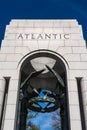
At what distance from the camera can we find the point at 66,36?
A: 1427 cm

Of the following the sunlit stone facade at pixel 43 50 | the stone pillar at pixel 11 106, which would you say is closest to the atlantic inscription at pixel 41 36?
the sunlit stone facade at pixel 43 50

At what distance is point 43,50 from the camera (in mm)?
13562

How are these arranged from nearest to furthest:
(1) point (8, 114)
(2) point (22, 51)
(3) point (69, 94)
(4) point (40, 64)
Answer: (1) point (8, 114)
(3) point (69, 94)
(2) point (22, 51)
(4) point (40, 64)

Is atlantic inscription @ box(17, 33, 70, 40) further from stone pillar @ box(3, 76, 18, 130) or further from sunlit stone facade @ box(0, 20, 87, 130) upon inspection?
stone pillar @ box(3, 76, 18, 130)

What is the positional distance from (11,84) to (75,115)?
14.2 feet

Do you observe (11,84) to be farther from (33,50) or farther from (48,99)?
(48,99)

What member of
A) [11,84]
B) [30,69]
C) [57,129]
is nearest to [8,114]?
[11,84]

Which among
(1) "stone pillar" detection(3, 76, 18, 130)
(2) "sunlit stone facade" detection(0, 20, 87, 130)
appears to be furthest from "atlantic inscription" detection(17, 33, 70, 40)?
(1) "stone pillar" detection(3, 76, 18, 130)

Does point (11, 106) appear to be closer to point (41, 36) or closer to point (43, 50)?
point (43, 50)

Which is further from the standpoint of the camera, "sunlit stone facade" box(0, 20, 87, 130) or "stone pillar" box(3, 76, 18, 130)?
"sunlit stone facade" box(0, 20, 87, 130)

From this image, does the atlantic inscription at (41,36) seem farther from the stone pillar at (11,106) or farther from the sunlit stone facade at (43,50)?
the stone pillar at (11,106)

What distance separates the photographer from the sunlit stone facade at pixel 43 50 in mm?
11031

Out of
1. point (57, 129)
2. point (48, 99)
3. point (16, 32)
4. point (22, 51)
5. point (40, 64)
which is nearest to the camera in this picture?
point (22, 51)

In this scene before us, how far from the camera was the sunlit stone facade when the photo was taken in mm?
11031
